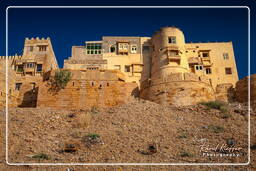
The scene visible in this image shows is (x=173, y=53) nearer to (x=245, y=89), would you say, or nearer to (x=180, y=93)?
(x=180, y=93)

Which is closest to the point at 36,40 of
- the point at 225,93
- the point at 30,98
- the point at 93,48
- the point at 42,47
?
the point at 42,47

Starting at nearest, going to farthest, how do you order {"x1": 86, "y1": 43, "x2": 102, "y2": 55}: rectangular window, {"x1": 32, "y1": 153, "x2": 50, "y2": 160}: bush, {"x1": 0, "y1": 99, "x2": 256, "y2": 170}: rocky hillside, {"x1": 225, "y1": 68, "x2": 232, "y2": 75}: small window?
{"x1": 32, "y1": 153, "x2": 50, "y2": 160}: bush → {"x1": 0, "y1": 99, "x2": 256, "y2": 170}: rocky hillside → {"x1": 225, "y1": 68, "x2": 232, "y2": 75}: small window → {"x1": 86, "y1": 43, "x2": 102, "y2": 55}: rectangular window

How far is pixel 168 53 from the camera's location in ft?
97.6

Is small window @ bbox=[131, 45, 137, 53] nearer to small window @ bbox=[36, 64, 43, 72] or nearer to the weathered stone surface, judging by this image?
the weathered stone surface

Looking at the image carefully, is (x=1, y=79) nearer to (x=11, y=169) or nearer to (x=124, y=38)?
(x=11, y=169)

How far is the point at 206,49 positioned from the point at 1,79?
22721mm

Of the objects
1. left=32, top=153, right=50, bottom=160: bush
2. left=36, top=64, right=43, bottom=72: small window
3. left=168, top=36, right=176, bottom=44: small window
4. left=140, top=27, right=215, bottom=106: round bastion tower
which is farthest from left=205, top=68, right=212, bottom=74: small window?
left=32, top=153, right=50, bottom=160: bush

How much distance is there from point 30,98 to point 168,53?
14616 millimetres

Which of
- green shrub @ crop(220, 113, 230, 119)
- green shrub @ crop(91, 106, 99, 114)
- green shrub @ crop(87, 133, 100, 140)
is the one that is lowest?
green shrub @ crop(87, 133, 100, 140)

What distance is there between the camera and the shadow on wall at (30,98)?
2203 centimetres

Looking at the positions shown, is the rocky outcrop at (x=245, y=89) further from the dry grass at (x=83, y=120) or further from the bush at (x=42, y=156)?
the bush at (x=42, y=156)

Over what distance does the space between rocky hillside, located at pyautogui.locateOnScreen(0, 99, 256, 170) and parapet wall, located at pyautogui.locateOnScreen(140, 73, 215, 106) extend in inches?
152

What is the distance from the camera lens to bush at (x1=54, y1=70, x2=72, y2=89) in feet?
68.5

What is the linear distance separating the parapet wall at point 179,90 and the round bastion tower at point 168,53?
4316 mm
